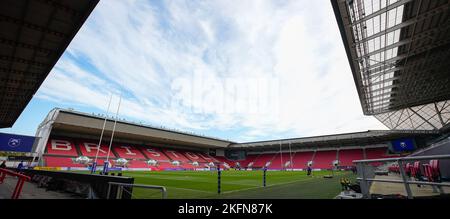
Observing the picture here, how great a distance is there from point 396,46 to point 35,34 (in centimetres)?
2421

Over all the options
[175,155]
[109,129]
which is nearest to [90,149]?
[109,129]

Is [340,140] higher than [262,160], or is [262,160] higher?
[340,140]

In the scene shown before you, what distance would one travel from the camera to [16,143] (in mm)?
32812

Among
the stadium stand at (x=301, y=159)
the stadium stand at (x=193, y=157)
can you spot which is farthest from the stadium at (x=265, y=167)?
the stadium stand at (x=193, y=157)

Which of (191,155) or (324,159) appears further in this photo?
(191,155)

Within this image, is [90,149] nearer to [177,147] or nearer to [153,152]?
[153,152]

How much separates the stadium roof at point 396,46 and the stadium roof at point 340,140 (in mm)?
17618

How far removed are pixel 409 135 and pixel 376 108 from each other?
818 inches

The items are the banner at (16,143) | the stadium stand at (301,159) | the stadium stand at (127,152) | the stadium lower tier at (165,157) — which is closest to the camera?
the banner at (16,143)

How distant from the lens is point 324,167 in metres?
53.0

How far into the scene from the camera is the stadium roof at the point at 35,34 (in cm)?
900

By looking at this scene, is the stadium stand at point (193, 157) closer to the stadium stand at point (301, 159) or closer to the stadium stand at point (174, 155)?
the stadium stand at point (174, 155)

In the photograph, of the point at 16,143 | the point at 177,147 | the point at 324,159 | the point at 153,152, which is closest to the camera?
the point at 16,143
